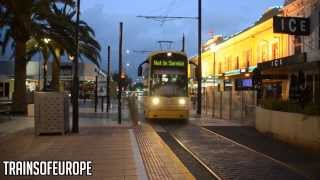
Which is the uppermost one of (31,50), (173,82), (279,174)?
(31,50)

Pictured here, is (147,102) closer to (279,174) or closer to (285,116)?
(285,116)

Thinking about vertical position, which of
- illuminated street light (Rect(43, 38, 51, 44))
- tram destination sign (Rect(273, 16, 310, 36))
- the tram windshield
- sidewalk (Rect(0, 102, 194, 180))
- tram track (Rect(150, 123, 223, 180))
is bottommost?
tram track (Rect(150, 123, 223, 180))

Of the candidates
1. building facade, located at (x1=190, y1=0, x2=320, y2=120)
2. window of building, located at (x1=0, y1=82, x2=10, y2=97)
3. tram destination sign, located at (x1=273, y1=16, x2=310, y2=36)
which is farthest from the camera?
window of building, located at (x1=0, y1=82, x2=10, y2=97)

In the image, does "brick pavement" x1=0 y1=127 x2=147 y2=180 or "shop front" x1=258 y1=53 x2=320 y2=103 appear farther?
"shop front" x1=258 y1=53 x2=320 y2=103

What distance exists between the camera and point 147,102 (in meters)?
32.1

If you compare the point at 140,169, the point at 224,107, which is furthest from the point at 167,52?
the point at 140,169

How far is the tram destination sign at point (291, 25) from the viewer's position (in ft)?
99.9

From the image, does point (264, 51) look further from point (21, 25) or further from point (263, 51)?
point (21, 25)

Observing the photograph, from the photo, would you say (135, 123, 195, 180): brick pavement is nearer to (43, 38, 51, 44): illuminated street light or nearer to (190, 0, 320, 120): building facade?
(190, 0, 320, 120): building facade

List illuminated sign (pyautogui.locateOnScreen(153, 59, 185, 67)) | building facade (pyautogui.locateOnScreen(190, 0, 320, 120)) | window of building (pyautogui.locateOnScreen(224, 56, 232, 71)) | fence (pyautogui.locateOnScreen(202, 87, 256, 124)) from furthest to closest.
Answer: window of building (pyautogui.locateOnScreen(224, 56, 232, 71)), illuminated sign (pyautogui.locateOnScreen(153, 59, 185, 67)), building facade (pyautogui.locateOnScreen(190, 0, 320, 120)), fence (pyautogui.locateOnScreen(202, 87, 256, 124))

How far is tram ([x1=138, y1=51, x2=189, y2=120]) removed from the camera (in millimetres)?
31141

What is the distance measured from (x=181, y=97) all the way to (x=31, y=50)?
52.6ft

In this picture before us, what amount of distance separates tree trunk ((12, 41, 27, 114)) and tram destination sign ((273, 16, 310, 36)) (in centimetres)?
1452

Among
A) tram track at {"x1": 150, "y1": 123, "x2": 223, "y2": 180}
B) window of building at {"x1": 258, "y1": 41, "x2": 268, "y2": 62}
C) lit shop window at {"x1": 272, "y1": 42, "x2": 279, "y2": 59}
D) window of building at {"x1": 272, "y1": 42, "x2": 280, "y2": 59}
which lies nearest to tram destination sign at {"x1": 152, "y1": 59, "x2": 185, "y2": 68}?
tram track at {"x1": 150, "y1": 123, "x2": 223, "y2": 180}
